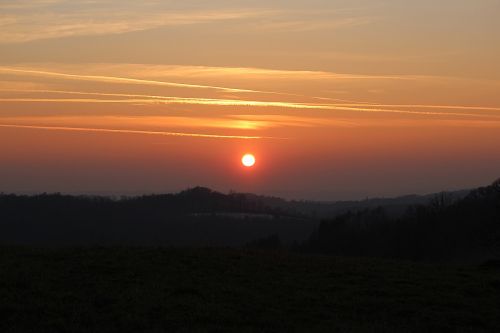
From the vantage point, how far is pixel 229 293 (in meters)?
21.4

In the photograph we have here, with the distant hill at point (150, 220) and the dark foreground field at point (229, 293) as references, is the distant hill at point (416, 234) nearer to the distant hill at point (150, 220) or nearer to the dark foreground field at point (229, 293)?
the distant hill at point (150, 220)

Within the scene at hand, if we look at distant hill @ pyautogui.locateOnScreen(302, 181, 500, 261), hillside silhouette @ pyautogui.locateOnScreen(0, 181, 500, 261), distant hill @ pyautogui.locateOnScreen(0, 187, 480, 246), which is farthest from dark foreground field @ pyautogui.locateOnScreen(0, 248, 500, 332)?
distant hill @ pyautogui.locateOnScreen(0, 187, 480, 246)

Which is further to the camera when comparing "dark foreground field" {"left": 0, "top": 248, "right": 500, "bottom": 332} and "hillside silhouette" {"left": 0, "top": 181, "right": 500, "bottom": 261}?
"hillside silhouette" {"left": 0, "top": 181, "right": 500, "bottom": 261}

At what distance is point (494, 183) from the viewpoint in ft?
159

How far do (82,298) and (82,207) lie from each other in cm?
11755

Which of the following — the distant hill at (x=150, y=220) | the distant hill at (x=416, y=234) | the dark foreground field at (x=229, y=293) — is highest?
the distant hill at (x=150, y=220)


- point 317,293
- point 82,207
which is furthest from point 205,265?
point 82,207

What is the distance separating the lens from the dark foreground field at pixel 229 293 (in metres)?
18.2

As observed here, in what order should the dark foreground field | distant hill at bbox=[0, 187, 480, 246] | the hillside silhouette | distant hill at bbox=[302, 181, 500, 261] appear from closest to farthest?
the dark foreground field, distant hill at bbox=[302, 181, 500, 261], the hillside silhouette, distant hill at bbox=[0, 187, 480, 246]

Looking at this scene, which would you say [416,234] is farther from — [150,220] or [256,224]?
[150,220]

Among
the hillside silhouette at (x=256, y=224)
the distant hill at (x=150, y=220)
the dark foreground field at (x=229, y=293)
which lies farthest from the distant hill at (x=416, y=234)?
the dark foreground field at (x=229, y=293)

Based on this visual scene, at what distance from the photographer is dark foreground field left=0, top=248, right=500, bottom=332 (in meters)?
18.2

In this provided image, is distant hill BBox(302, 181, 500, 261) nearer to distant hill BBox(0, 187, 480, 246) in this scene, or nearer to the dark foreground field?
distant hill BBox(0, 187, 480, 246)

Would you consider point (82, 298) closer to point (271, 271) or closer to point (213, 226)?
point (271, 271)
